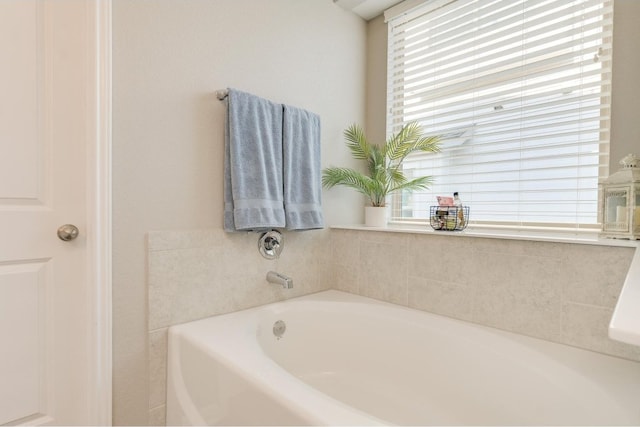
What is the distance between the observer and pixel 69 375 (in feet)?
4.07

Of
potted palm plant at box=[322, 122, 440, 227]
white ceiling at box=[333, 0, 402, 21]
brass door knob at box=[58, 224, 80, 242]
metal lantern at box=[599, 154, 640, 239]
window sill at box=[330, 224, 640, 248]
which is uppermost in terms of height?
white ceiling at box=[333, 0, 402, 21]

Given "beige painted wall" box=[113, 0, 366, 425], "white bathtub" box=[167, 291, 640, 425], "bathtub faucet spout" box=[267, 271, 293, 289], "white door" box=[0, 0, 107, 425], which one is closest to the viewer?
"white bathtub" box=[167, 291, 640, 425]

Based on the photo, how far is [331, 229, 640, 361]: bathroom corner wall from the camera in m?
1.19

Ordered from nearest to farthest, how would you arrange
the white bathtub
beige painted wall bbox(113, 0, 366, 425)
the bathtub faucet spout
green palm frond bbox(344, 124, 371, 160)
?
the white bathtub → beige painted wall bbox(113, 0, 366, 425) → the bathtub faucet spout → green palm frond bbox(344, 124, 371, 160)

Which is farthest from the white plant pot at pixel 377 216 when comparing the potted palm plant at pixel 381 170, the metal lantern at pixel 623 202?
the metal lantern at pixel 623 202

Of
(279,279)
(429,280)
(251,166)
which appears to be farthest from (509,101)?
(279,279)

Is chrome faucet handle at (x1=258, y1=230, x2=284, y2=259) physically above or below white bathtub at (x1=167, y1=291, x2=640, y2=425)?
above

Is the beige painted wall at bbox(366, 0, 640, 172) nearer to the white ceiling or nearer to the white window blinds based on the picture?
the white window blinds

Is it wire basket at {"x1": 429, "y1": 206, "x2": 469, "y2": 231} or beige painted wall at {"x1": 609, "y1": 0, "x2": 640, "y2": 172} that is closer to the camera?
beige painted wall at {"x1": 609, "y1": 0, "x2": 640, "y2": 172}

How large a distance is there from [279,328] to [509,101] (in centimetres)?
163

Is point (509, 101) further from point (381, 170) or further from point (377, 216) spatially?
point (377, 216)

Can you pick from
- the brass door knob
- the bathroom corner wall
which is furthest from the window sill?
the brass door knob

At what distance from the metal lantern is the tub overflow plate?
55.2 inches

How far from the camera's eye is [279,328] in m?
1.63
